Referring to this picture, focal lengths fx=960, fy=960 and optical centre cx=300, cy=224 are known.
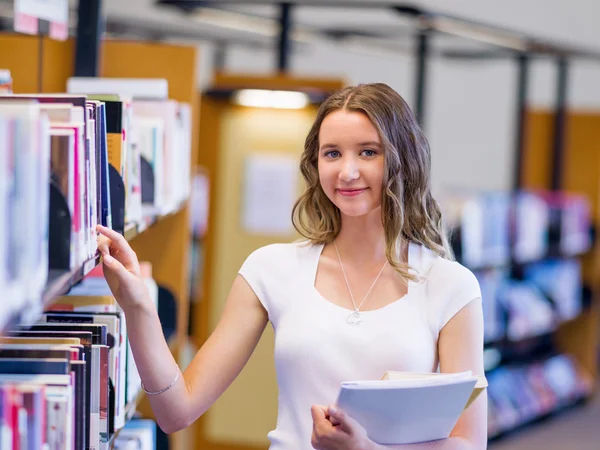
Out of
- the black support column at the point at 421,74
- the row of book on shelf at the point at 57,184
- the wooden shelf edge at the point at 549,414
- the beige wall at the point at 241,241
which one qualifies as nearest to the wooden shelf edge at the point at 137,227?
the row of book on shelf at the point at 57,184

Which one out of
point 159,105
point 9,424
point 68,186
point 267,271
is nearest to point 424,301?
point 267,271

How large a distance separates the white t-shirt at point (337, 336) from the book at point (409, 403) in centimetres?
10

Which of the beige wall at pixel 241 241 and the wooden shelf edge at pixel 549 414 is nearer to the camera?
the beige wall at pixel 241 241

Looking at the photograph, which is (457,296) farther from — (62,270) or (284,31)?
(284,31)

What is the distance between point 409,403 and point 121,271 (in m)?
0.60

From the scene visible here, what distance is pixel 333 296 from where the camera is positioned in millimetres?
2152

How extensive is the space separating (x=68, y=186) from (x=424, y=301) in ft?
2.93

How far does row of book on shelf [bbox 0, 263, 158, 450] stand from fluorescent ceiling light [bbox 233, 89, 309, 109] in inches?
103

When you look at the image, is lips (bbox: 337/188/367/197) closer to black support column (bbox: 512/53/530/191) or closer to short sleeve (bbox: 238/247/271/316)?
short sleeve (bbox: 238/247/271/316)

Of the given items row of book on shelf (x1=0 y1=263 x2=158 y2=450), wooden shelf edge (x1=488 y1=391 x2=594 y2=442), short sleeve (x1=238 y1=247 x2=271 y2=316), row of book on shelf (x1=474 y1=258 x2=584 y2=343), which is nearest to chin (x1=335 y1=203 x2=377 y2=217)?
short sleeve (x1=238 y1=247 x2=271 y2=316)

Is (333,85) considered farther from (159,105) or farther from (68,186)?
(68,186)

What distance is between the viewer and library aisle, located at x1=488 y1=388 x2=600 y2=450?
6.11 metres

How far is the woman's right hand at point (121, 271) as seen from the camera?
181cm

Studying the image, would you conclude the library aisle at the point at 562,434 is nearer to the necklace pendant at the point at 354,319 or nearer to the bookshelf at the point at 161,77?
the bookshelf at the point at 161,77
